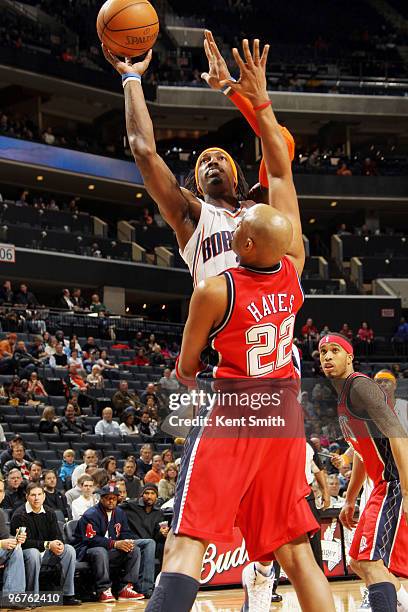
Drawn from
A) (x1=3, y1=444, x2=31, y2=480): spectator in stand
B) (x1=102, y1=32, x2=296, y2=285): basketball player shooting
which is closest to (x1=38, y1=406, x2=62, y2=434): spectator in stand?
(x1=3, y1=444, x2=31, y2=480): spectator in stand

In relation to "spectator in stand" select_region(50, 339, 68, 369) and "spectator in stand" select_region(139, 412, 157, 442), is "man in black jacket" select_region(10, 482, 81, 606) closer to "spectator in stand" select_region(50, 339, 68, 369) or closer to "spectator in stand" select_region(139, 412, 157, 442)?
"spectator in stand" select_region(139, 412, 157, 442)

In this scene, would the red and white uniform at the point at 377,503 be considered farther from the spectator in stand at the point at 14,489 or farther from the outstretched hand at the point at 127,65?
the spectator in stand at the point at 14,489

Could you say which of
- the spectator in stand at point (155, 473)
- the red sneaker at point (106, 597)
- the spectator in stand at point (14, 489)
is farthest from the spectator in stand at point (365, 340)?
the red sneaker at point (106, 597)

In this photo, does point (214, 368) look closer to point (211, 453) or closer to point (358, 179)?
point (211, 453)

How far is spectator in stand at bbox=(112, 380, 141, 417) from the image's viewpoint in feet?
58.7

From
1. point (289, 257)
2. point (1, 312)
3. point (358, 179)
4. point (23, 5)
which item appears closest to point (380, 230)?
point (358, 179)

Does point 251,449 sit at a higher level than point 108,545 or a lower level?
higher

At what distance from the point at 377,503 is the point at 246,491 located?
76.7 inches

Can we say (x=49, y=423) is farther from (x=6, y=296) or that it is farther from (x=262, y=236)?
(x=262, y=236)

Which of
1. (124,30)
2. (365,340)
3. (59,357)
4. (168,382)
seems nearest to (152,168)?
(124,30)

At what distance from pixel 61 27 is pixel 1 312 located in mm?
17440

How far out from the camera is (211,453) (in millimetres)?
3406

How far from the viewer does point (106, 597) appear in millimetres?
9664

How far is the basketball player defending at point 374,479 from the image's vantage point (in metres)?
4.82
